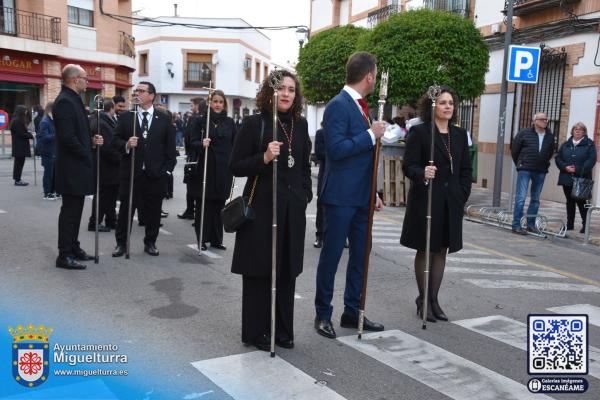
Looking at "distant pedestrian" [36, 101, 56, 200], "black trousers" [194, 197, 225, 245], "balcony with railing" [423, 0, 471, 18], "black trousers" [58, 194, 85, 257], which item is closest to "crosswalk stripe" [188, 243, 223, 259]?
"black trousers" [194, 197, 225, 245]

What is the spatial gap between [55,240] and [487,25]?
45.2 ft

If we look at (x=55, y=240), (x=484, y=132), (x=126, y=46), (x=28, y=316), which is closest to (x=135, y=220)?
(x=55, y=240)

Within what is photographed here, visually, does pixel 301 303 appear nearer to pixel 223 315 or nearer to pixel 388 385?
pixel 223 315

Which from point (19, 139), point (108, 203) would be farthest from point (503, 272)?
point (19, 139)

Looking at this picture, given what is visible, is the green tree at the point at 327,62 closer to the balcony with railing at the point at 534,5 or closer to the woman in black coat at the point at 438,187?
the balcony with railing at the point at 534,5

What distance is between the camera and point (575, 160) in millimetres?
10422

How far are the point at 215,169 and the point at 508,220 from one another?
238 inches

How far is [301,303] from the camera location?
5.65 m

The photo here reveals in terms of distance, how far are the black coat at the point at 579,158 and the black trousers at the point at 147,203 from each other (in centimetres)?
709

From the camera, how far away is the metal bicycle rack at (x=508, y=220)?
10234 millimetres

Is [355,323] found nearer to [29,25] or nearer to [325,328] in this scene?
[325,328]

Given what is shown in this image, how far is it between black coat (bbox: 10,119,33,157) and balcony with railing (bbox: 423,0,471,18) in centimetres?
1257

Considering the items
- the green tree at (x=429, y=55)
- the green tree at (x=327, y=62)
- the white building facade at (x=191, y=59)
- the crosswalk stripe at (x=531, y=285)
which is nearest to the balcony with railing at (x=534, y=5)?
the green tree at (x=429, y=55)

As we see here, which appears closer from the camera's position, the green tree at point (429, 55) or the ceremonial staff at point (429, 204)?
the ceremonial staff at point (429, 204)
